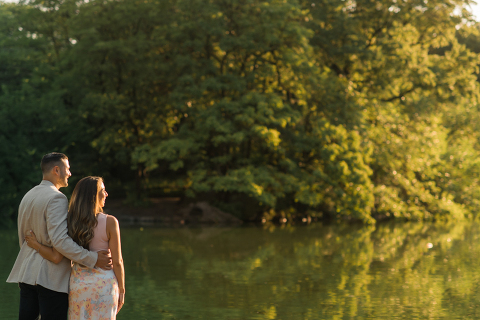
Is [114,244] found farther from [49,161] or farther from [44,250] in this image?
[49,161]

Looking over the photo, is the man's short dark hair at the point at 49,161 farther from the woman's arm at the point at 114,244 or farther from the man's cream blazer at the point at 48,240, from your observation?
the woman's arm at the point at 114,244

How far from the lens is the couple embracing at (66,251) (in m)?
4.78

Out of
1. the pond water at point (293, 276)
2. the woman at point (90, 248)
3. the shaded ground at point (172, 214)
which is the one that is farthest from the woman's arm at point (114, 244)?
the shaded ground at point (172, 214)

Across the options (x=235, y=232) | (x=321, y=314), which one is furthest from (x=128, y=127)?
(x=321, y=314)

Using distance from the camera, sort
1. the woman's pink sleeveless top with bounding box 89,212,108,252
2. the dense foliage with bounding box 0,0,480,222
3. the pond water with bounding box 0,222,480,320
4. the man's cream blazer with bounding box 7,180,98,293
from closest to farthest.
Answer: the man's cream blazer with bounding box 7,180,98,293
the woman's pink sleeveless top with bounding box 89,212,108,252
the pond water with bounding box 0,222,480,320
the dense foliage with bounding box 0,0,480,222

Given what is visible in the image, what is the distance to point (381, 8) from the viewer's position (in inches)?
1170

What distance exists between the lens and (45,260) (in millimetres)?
4867

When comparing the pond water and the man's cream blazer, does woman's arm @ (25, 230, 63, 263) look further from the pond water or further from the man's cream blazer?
the pond water

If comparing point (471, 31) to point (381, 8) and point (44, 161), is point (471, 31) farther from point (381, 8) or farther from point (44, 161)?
point (44, 161)

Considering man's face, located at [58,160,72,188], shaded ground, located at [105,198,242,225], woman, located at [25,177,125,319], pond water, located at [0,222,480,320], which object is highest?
man's face, located at [58,160,72,188]

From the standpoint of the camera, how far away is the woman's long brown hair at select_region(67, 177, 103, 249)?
4.79 m

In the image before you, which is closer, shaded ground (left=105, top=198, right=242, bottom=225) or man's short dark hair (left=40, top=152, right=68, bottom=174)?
man's short dark hair (left=40, top=152, right=68, bottom=174)

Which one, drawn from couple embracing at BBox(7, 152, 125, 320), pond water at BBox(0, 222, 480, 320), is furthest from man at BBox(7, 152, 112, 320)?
pond water at BBox(0, 222, 480, 320)

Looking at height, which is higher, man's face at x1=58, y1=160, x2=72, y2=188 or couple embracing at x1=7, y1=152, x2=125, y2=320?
man's face at x1=58, y1=160, x2=72, y2=188
